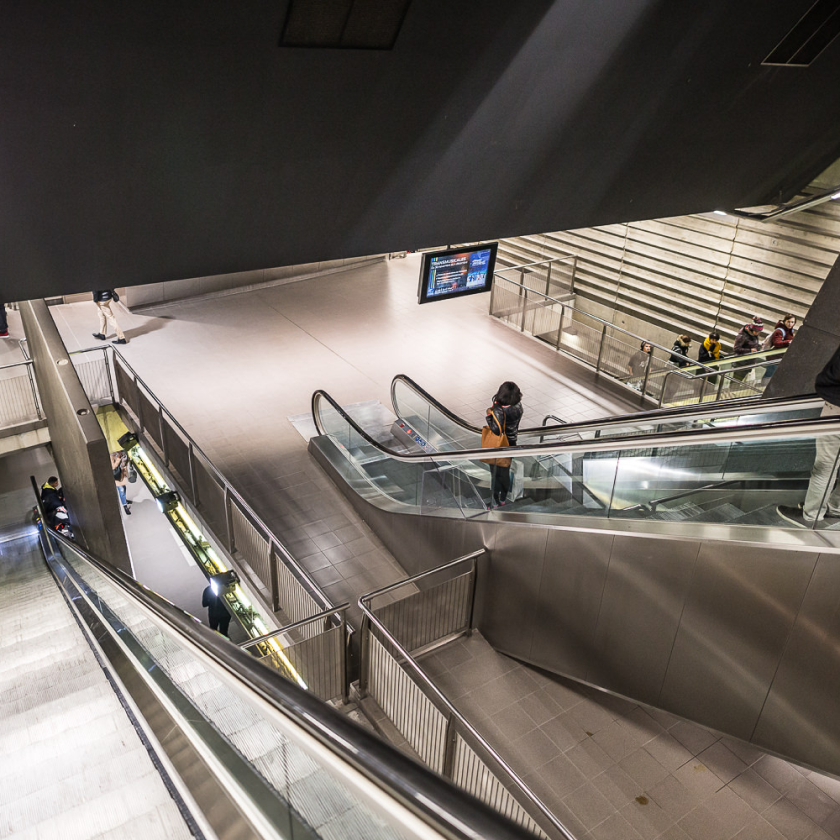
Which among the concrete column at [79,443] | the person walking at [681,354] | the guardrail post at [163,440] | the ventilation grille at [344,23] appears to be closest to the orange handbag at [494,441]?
the ventilation grille at [344,23]


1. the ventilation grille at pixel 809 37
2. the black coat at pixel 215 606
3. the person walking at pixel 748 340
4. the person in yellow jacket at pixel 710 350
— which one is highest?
the ventilation grille at pixel 809 37

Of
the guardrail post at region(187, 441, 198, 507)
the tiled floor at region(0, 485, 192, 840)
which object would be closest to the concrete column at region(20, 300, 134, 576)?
the guardrail post at region(187, 441, 198, 507)

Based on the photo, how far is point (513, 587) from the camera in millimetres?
6207

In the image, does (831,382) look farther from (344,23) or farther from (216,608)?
(216,608)

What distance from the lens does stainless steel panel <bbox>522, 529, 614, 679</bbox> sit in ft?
17.5

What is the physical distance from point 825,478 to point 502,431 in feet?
10.7

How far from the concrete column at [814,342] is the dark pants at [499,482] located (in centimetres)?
270

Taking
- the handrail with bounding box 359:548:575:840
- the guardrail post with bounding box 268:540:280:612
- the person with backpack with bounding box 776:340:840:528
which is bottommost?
the guardrail post with bounding box 268:540:280:612

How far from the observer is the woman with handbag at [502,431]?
247 inches

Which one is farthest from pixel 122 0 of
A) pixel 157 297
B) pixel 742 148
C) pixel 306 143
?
pixel 157 297

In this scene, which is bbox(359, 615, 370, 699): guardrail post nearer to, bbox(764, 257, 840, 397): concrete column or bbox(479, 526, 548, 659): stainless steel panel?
bbox(479, 526, 548, 659): stainless steel panel

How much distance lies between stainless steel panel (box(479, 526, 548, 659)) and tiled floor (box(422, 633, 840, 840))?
425mm

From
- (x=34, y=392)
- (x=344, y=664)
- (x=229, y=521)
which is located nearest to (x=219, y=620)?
(x=229, y=521)

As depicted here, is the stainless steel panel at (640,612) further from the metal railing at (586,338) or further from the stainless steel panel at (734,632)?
the metal railing at (586,338)
